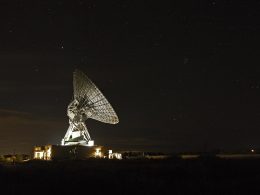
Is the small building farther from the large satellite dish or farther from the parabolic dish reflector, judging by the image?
the parabolic dish reflector

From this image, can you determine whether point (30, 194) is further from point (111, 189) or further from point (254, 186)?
point (254, 186)

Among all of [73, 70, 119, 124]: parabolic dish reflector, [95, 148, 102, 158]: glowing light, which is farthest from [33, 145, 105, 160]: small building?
[73, 70, 119, 124]: parabolic dish reflector

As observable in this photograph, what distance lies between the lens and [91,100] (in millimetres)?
60188

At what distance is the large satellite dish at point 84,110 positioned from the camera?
5853 cm

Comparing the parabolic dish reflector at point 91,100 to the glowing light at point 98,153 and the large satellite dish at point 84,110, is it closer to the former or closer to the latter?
the large satellite dish at point 84,110

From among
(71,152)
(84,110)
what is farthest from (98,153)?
(84,110)

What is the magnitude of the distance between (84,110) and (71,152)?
296 inches

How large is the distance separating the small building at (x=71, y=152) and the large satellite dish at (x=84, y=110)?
0.73m

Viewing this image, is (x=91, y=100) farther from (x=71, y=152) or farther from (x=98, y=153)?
(x=98, y=153)

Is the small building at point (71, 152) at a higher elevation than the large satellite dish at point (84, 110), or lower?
lower

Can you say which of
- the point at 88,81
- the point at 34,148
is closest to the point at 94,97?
the point at 88,81

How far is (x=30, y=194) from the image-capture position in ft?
70.1

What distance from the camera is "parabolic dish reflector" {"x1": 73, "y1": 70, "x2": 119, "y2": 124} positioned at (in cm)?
5831

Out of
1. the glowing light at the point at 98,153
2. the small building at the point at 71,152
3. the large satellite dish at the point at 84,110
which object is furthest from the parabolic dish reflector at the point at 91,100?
the glowing light at the point at 98,153
